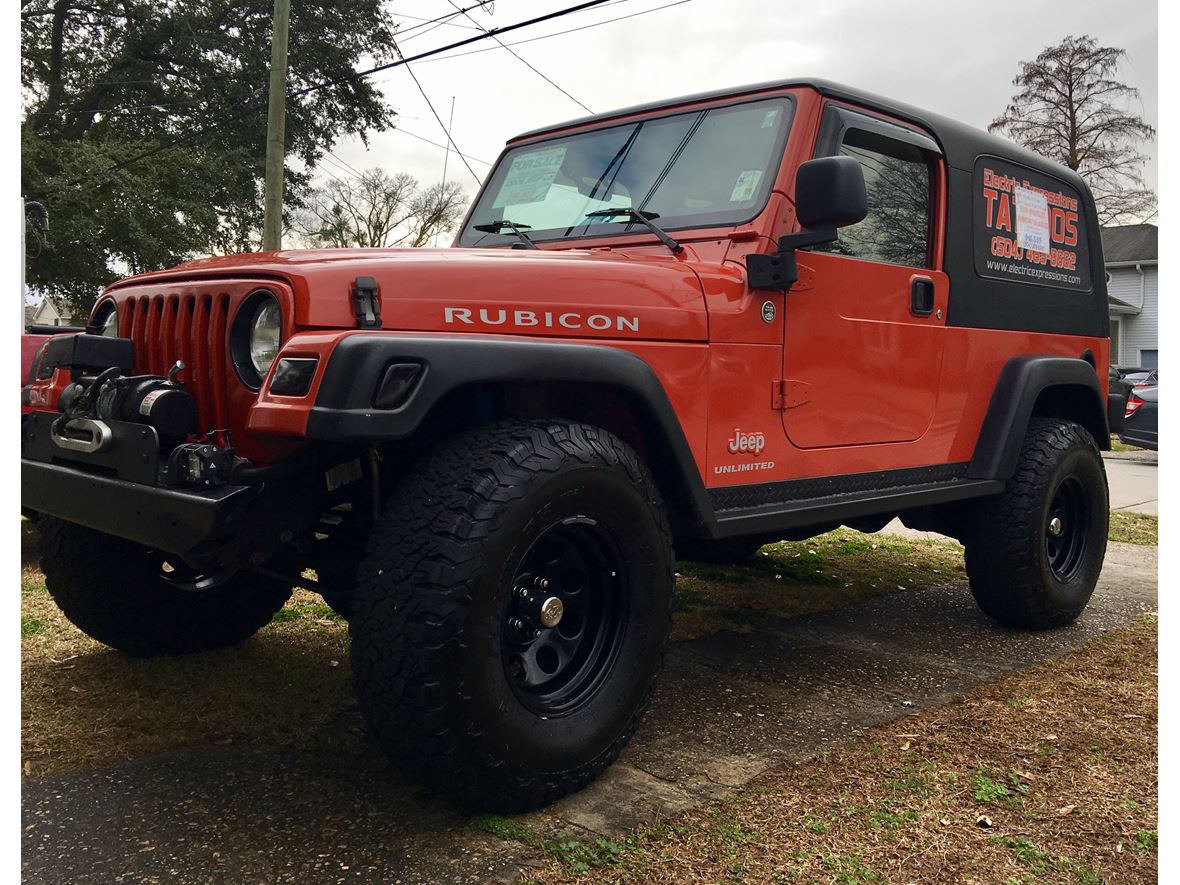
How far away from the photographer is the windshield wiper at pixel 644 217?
3.31 m

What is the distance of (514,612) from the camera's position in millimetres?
2617

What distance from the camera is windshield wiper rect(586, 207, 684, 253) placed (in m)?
3.31

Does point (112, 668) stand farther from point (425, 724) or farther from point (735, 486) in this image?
point (735, 486)

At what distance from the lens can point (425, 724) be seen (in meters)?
2.33

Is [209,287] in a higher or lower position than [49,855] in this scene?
higher

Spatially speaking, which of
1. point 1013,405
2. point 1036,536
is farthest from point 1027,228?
point 1036,536

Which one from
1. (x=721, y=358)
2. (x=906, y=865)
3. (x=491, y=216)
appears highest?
(x=491, y=216)

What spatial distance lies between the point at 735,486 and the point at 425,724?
1.34m

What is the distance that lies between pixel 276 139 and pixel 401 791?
37.1ft

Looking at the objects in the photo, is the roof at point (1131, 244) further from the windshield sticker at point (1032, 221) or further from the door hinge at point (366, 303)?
the door hinge at point (366, 303)

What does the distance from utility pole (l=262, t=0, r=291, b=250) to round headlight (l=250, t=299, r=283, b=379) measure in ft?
33.6

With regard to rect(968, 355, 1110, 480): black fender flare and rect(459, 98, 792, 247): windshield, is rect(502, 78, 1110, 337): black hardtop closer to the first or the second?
rect(459, 98, 792, 247): windshield

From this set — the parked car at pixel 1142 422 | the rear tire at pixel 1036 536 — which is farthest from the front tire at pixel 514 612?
the parked car at pixel 1142 422

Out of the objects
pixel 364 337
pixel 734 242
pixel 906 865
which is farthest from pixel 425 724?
pixel 734 242
